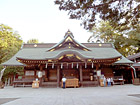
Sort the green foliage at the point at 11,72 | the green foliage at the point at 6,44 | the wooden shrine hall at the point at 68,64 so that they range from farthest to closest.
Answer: the green foliage at the point at 6,44, the green foliage at the point at 11,72, the wooden shrine hall at the point at 68,64

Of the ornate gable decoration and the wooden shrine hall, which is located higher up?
the ornate gable decoration

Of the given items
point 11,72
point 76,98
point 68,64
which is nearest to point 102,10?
point 76,98

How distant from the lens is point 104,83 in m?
11.4

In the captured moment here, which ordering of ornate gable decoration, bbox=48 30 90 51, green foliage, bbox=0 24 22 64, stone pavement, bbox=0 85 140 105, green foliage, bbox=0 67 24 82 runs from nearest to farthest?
stone pavement, bbox=0 85 140 105
ornate gable decoration, bbox=48 30 90 51
green foliage, bbox=0 67 24 82
green foliage, bbox=0 24 22 64

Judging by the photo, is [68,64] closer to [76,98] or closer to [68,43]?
[68,43]

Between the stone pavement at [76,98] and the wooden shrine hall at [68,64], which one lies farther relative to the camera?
the wooden shrine hall at [68,64]

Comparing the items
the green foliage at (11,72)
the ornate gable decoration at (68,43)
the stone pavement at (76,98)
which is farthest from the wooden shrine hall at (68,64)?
the stone pavement at (76,98)

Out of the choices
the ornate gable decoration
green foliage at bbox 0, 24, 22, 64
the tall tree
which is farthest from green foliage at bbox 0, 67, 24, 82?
the tall tree

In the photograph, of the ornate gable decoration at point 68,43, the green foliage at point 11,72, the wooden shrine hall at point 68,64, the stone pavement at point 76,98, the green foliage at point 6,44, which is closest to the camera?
the stone pavement at point 76,98

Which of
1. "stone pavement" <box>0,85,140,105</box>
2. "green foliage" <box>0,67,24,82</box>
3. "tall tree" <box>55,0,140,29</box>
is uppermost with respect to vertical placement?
"tall tree" <box>55,0,140,29</box>

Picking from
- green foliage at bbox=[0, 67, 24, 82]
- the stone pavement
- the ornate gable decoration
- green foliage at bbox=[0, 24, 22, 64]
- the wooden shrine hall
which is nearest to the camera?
the stone pavement

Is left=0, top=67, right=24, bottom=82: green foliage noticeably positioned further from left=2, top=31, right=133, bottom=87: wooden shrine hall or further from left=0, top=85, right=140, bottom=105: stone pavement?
left=0, top=85, right=140, bottom=105: stone pavement

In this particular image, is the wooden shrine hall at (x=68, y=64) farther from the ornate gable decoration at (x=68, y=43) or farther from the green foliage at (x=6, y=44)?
the green foliage at (x=6, y=44)

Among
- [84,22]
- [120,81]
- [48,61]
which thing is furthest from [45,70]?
[120,81]
